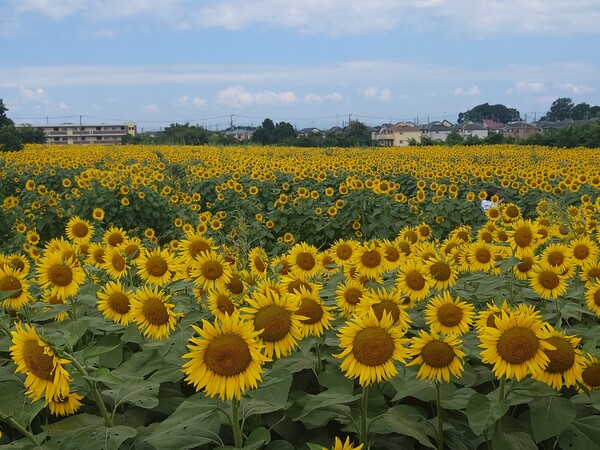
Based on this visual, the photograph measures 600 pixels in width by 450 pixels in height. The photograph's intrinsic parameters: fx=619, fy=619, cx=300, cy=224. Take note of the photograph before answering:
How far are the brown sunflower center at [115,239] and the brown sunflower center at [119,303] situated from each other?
1055 millimetres

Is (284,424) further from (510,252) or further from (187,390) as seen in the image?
(510,252)

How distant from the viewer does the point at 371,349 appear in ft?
6.59

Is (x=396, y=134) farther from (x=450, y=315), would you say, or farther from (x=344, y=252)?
(x=450, y=315)

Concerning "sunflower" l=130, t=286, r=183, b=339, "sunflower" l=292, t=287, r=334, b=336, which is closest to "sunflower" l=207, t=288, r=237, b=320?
"sunflower" l=130, t=286, r=183, b=339

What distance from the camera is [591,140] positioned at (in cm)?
3259

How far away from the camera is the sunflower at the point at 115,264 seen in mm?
3271

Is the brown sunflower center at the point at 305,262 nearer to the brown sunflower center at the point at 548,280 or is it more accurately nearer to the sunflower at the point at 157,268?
the sunflower at the point at 157,268

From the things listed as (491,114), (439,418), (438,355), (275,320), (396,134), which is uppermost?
(491,114)

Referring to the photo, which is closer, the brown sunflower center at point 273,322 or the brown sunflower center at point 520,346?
the brown sunflower center at point 520,346

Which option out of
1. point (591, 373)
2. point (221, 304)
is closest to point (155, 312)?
point (221, 304)

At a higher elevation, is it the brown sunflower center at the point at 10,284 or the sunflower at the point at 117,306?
the brown sunflower center at the point at 10,284

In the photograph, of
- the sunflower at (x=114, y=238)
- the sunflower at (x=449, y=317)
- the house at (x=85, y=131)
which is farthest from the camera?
the house at (x=85, y=131)

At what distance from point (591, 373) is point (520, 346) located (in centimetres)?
40

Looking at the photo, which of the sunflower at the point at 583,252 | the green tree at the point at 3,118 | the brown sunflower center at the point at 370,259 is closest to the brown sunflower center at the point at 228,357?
the brown sunflower center at the point at 370,259
